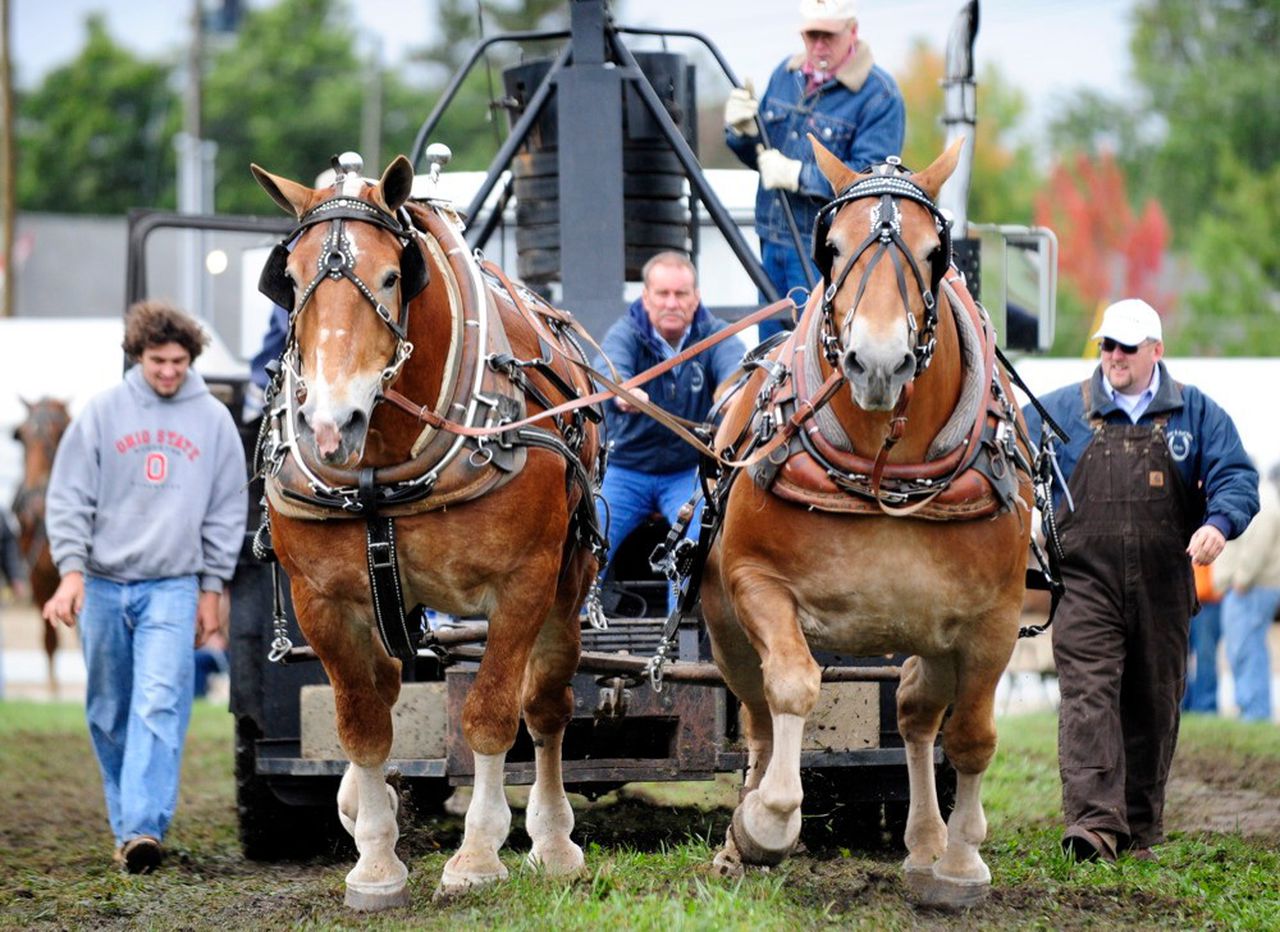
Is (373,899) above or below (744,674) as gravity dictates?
below

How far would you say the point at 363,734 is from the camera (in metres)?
6.15

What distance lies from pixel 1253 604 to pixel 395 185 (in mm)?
10117

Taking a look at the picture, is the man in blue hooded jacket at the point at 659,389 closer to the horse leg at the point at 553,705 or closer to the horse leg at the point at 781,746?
the horse leg at the point at 553,705

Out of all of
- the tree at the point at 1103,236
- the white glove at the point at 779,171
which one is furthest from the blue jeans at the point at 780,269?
the tree at the point at 1103,236

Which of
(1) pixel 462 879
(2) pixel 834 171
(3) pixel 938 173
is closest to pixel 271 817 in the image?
(1) pixel 462 879

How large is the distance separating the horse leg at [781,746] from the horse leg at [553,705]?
118 centimetres

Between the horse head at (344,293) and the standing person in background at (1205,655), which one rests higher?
the horse head at (344,293)

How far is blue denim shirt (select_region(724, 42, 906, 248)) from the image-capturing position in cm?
795

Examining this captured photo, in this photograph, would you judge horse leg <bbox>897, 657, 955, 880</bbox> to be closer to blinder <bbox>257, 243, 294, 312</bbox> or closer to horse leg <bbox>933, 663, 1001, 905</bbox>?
horse leg <bbox>933, 663, 1001, 905</bbox>

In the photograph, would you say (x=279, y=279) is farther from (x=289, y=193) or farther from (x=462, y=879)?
(x=462, y=879)

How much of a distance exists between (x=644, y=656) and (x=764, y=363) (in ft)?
4.54

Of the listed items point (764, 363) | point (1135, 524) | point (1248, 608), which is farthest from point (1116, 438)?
point (1248, 608)

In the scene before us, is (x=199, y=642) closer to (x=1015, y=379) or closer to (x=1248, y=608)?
(x=1015, y=379)

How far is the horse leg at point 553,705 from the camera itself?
6637mm
